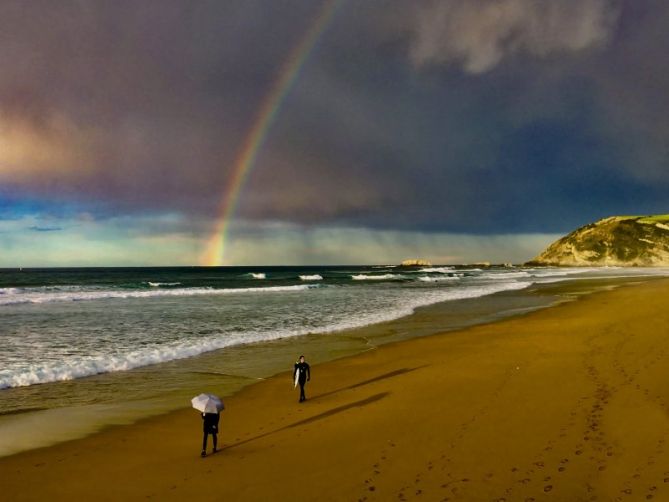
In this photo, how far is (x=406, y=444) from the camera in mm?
8844

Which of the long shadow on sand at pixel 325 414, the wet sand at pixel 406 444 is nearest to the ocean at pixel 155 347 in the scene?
the wet sand at pixel 406 444

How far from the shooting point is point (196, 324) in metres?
27.9

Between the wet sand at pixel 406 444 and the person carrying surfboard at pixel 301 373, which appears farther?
the person carrying surfboard at pixel 301 373

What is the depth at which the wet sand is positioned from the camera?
7.18 metres

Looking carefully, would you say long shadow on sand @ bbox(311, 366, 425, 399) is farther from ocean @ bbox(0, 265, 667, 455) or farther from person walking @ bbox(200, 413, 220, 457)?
person walking @ bbox(200, 413, 220, 457)

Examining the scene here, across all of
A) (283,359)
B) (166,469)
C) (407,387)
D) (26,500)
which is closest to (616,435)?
(407,387)

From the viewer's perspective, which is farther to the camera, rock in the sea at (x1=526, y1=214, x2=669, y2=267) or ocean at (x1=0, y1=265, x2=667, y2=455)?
rock in the sea at (x1=526, y1=214, x2=669, y2=267)

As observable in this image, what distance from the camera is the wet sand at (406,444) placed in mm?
7184

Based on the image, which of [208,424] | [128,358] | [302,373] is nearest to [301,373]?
[302,373]

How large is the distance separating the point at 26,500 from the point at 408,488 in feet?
18.4

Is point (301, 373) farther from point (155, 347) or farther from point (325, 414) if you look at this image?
point (155, 347)

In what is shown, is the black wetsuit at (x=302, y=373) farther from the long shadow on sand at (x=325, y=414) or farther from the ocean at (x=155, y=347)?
the ocean at (x=155, y=347)

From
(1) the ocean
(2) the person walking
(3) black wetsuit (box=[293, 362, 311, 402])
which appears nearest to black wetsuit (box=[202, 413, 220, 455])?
(2) the person walking

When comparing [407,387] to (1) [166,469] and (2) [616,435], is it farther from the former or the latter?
(1) [166,469]
